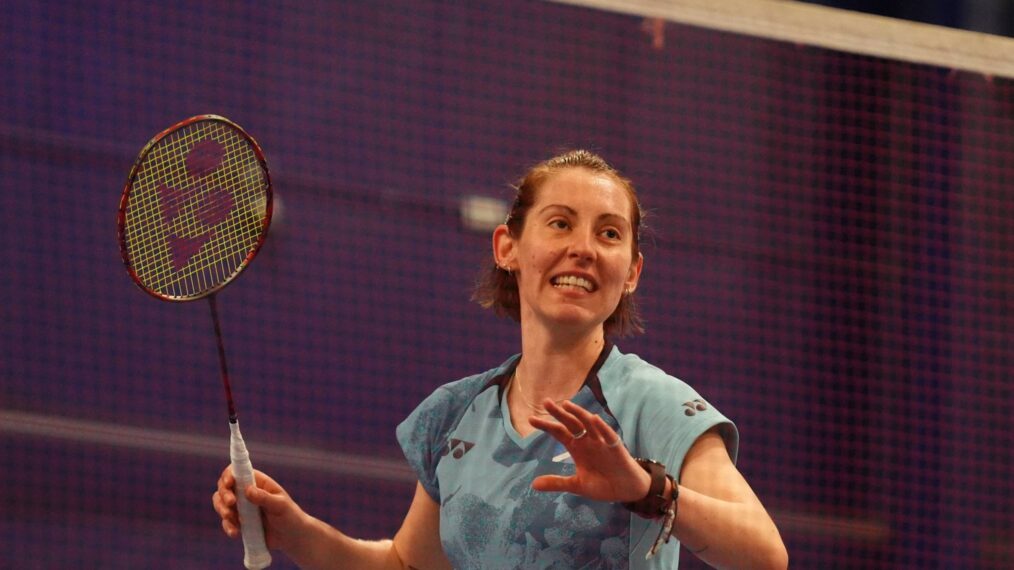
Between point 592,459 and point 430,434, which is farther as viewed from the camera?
point 430,434

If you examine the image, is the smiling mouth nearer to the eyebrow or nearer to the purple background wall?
the eyebrow

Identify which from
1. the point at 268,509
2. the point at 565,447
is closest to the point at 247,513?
the point at 268,509

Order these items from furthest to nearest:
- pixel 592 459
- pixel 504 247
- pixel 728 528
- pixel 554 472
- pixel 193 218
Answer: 1. pixel 193 218
2. pixel 504 247
3. pixel 554 472
4. pixel 728 528
5. pixel 592 459

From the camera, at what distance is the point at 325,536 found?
8.02 feet

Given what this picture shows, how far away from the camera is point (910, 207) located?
220 inches

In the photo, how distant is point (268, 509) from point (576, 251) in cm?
67

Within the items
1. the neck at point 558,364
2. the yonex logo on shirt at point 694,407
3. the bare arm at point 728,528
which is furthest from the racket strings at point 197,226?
the bare arm at point 728,528

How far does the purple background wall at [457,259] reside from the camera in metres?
5.00

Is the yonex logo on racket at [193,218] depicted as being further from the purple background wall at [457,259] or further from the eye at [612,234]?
the purple background wall at [457,259]

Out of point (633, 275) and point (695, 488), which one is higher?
point (633, 275)

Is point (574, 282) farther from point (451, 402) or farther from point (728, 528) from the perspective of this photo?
point (728, 528)

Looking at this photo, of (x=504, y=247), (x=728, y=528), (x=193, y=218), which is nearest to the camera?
(x=728, y=528)

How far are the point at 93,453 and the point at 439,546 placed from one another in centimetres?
274

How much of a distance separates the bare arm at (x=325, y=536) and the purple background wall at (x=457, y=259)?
8.29 feet
